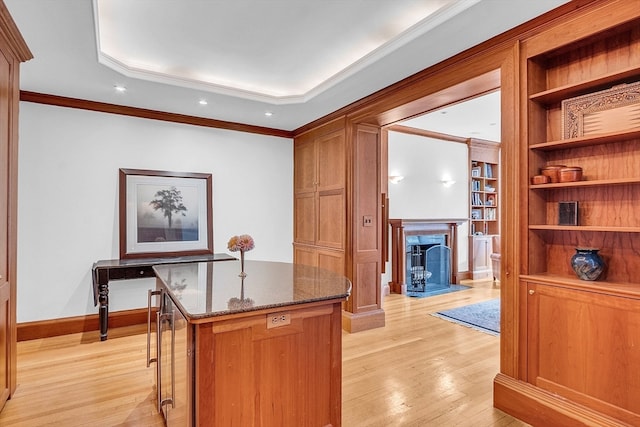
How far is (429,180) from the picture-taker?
20.9 feet

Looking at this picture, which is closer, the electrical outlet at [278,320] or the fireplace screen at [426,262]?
the electrical outlet at [278,320]

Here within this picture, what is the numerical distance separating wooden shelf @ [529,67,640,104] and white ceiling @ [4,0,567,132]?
0.49 m

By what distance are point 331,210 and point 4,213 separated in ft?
9.96

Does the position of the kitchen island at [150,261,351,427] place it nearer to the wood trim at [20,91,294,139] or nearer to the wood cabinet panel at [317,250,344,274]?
the wood cabinet panel at [317,250,344,274]

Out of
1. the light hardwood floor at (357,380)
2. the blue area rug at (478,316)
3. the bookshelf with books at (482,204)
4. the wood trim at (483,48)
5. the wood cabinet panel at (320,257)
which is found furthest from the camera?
the bookshelf with books at (482,204)

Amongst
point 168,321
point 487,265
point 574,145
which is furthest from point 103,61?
point 487,265

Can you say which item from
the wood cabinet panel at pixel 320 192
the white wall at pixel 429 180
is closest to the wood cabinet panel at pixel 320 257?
the wood cabinet panel at pixel 320 192

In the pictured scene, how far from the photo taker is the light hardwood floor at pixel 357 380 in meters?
2.29

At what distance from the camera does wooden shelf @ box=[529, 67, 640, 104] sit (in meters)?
1.88

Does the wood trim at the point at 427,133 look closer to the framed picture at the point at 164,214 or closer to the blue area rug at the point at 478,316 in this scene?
the blue area rug at the point at 478,316

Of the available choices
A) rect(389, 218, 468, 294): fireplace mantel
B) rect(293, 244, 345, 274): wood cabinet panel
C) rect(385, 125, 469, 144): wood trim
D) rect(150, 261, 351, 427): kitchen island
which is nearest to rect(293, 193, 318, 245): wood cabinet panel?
rect(293, 244, 345, 274): wood cabinet panel

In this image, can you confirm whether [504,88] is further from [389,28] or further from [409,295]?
[409,295]

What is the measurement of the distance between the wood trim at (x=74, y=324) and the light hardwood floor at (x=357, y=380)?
0.09 meters

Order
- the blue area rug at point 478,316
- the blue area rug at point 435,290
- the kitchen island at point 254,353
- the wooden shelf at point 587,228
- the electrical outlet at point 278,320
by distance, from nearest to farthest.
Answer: the kitchen island at point 254,353, the electrical outlet at point 278,320, the wooden shelf at point 587,228, the blue area rug at point 478,316, the blue area rug at point 435,290
